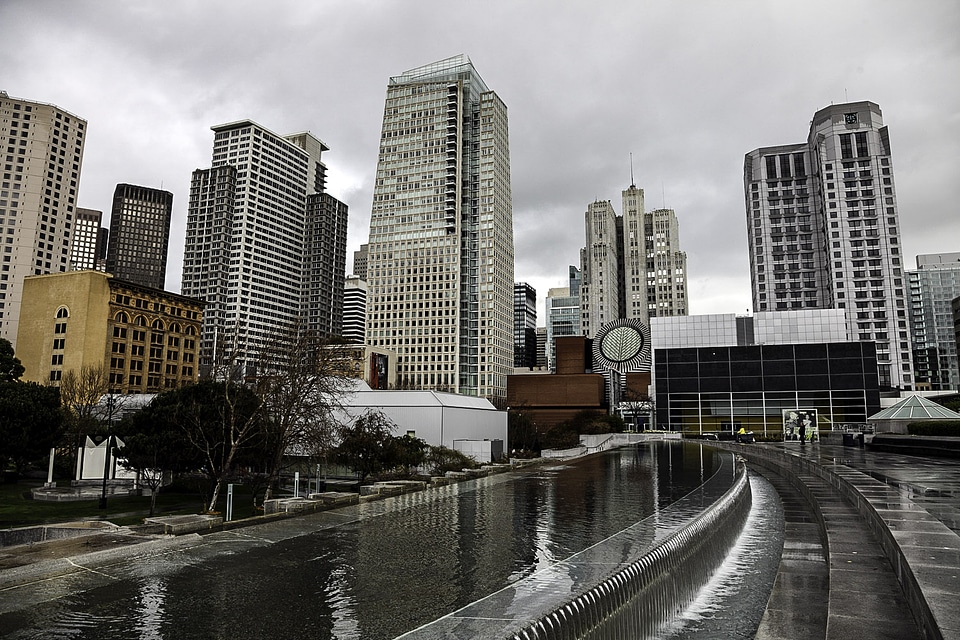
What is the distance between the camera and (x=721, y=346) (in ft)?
A: 318

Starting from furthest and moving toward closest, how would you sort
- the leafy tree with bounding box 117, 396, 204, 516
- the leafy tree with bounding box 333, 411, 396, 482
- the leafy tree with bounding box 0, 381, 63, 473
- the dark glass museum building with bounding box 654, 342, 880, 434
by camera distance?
the dark glass museum building with bounding box 654, 342, 880, 434
the leafy tree with bounding box 333, 411, 396, 482
the leafy tree with bounding box 0, 381, 63, 473
the leafy tree with bounding box 117, 396, 204, 516

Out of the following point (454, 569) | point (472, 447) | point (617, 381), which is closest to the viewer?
point (454, 569)

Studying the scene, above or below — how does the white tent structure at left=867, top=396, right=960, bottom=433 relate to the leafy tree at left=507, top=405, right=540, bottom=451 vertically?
above

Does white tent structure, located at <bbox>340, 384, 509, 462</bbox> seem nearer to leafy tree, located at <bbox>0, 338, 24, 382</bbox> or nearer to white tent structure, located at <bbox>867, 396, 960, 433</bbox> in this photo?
leafy tree, located at <bbox>0, 338, 24, 382</bbox>

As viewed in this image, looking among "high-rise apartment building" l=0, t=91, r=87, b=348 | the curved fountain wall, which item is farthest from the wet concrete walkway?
"high-rise apartment building" l=0, t=91, r=87, b=348

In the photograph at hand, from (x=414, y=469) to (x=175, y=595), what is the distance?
26347 millimetres

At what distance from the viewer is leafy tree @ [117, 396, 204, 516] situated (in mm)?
26594

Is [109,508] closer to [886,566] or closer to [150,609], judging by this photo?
[150,609]

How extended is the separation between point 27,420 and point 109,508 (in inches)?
303

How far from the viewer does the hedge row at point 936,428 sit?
32.1 m

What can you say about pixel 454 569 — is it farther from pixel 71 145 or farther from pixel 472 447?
pixel 71 145

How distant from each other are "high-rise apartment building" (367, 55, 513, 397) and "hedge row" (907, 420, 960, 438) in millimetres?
142618

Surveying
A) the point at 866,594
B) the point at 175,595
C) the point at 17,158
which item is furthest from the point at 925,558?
the point at 17,158

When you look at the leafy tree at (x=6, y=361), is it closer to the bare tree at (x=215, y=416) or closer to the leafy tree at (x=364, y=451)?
the bare tree at (x=215, y=416)
